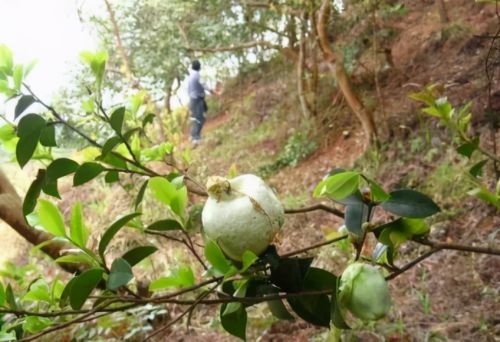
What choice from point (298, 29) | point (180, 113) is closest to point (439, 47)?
point (298, 29)

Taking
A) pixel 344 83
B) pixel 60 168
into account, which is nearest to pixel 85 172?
pixel 60 168

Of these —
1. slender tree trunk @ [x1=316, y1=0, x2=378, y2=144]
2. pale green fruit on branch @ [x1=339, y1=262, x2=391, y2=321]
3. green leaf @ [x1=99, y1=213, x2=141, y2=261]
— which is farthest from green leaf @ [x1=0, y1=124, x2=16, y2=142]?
slender tree trunk @ [x1=316, y1=0, x2=378, y2=144]

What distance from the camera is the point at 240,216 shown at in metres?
0.44

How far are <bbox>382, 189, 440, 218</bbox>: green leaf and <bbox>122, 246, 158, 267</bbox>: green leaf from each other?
0.27 meters

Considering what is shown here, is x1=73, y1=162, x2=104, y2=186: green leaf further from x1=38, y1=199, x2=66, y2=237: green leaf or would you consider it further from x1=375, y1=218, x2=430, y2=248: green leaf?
x1=375, y1=218, x2=430, y2=248: green leaf

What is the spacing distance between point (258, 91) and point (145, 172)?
6.11m

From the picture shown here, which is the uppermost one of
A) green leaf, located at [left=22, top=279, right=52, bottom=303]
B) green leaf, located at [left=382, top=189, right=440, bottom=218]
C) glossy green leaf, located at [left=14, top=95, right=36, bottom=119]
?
glossy green leaf, located at [left=14, top=95, right=36, bottom=119]

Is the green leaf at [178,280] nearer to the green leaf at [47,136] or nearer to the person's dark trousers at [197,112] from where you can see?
the green leaf at [47,136]

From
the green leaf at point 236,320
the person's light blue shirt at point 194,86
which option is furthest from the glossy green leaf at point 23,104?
the person's light blue shirt at point 194,86

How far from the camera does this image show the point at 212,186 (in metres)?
0.45

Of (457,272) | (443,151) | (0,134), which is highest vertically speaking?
(0,134)

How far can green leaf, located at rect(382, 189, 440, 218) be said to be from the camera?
49cm

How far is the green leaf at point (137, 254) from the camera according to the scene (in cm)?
54

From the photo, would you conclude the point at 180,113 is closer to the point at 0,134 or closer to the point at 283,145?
the point at 283,145
